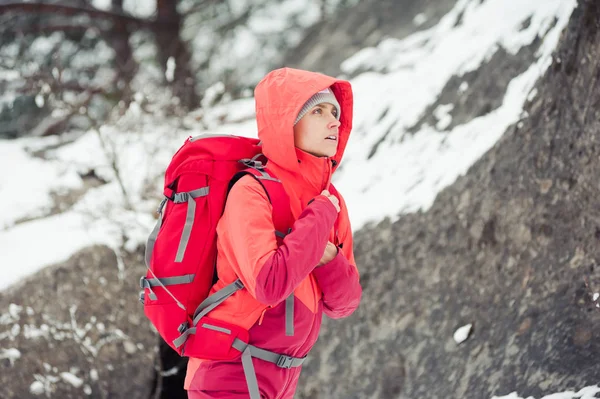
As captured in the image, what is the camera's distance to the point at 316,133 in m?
2.04

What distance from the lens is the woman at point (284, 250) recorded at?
178cm

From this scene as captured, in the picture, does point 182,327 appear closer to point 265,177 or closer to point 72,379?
point 265,177

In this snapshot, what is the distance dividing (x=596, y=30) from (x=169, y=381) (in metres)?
4.01

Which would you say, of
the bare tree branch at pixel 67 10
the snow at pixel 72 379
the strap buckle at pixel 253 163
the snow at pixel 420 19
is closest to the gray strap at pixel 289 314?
the strap buckle at pixel 253 163

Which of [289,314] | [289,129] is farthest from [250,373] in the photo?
[289,129]

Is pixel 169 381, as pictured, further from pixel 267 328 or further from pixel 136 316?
pixel 267 328

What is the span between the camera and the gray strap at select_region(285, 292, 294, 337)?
194cm

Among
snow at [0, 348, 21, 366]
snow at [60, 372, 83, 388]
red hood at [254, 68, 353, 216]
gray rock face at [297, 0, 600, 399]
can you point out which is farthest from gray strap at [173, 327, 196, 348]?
snow at [0, 348, 21, 366]

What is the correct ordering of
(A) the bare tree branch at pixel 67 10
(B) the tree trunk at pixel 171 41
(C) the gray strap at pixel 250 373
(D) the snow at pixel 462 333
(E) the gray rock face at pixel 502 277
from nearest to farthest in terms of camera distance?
(C) the gray strap at pixel 250 373
(E) the gray rock face at pixel 502 277
(D) the snow at pixel 462 333
(A) the bare tree branch at pixel 67 10
(B) the tree trunk at pixel 171 41

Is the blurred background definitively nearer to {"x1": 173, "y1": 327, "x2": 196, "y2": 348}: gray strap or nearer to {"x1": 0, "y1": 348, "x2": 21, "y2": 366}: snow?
{"x1": 0, "y1": 348, "x2": 21, "y2": 366}: snow

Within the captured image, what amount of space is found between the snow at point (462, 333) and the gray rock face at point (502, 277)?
33mm

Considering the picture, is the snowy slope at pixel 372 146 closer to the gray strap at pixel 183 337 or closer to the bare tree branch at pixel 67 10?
the bare tree branch at pixel 67 10

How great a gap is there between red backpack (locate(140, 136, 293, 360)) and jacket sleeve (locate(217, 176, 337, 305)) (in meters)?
0.08

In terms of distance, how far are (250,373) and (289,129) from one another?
85cm
